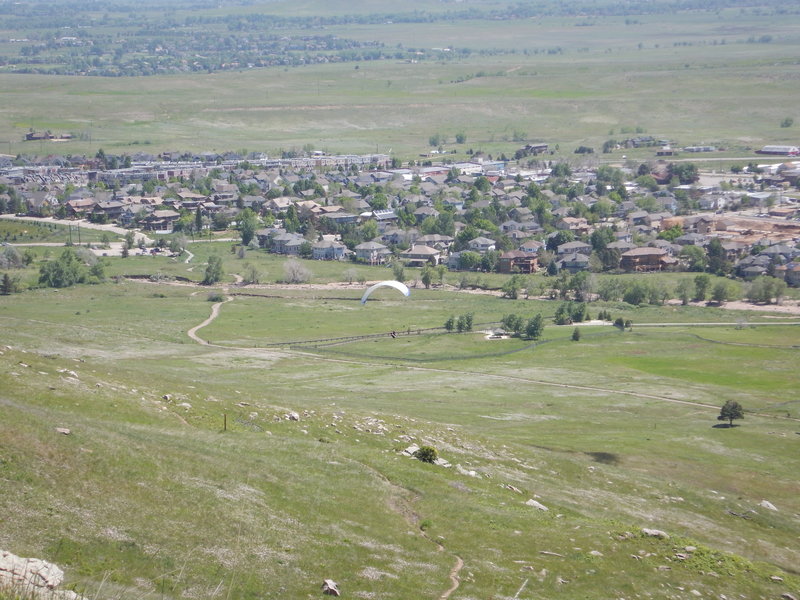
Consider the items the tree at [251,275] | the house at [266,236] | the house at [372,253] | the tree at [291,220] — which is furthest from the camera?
the tree at [291,220]

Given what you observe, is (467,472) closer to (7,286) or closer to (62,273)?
(7,286)

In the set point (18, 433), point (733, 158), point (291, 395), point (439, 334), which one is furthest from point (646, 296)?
point (733, 158)

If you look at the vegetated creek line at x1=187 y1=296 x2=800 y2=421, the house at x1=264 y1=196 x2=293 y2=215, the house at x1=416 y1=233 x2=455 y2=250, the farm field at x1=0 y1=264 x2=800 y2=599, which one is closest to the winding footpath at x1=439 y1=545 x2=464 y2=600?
the farm field at x1=0 y1=264 x2=800 y2=599

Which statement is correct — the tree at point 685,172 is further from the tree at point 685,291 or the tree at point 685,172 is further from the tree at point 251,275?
the tree at point 251,275

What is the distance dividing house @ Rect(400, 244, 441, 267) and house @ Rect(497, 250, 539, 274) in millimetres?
7976

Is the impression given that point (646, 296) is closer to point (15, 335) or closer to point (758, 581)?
point (15, 335)

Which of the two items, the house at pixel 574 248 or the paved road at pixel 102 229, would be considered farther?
the house at pixel 574 248

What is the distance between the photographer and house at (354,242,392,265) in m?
125

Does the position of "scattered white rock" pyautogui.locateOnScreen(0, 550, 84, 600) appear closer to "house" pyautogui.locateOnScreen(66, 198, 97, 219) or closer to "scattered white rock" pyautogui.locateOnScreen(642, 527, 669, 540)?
"scattered white rock" pyautogui.locateOnScreen(642, 527, 669, 540)

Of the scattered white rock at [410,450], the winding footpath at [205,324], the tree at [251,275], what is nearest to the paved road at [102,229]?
the tree at [251,275]

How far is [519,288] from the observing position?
108 m

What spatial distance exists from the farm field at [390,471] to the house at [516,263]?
42663 mm

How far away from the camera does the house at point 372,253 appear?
411ft

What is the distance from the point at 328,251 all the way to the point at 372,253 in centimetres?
615
